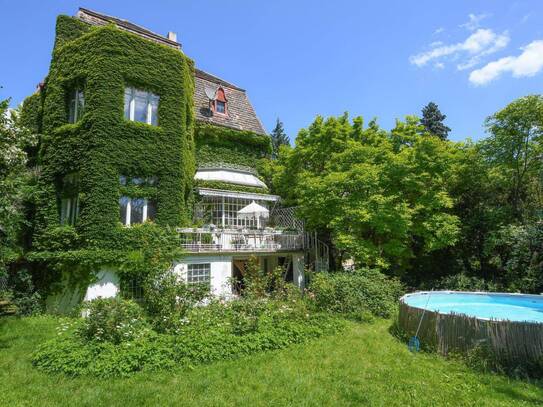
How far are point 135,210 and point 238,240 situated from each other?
5149mm

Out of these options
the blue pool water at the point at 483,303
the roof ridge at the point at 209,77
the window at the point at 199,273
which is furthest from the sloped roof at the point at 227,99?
the blue pool water at the point at 483,303

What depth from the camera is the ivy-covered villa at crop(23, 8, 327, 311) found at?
14438mm

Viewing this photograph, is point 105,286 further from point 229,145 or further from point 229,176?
point 229,145

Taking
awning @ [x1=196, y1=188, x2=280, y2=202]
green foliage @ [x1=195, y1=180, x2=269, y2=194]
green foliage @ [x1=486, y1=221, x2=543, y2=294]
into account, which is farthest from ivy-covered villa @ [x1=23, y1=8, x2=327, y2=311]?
green foliage @ [x1=486, y1=221, x2=543, y2=294]

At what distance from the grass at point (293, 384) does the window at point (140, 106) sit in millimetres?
10859

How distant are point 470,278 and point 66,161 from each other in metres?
21.6

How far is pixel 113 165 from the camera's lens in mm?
14898

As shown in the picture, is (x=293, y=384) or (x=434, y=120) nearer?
(x=293, y=384)

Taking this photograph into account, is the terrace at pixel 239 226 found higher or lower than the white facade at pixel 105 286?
higher

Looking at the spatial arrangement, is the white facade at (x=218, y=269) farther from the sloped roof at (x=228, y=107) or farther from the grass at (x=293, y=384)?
the sloped roof at (x=228, y=107)

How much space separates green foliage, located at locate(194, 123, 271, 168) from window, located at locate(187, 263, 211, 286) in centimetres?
797

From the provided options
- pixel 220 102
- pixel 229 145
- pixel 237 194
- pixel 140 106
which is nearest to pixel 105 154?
pixel 140 106

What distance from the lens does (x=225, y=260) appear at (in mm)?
16875

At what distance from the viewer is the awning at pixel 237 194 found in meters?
19.8
